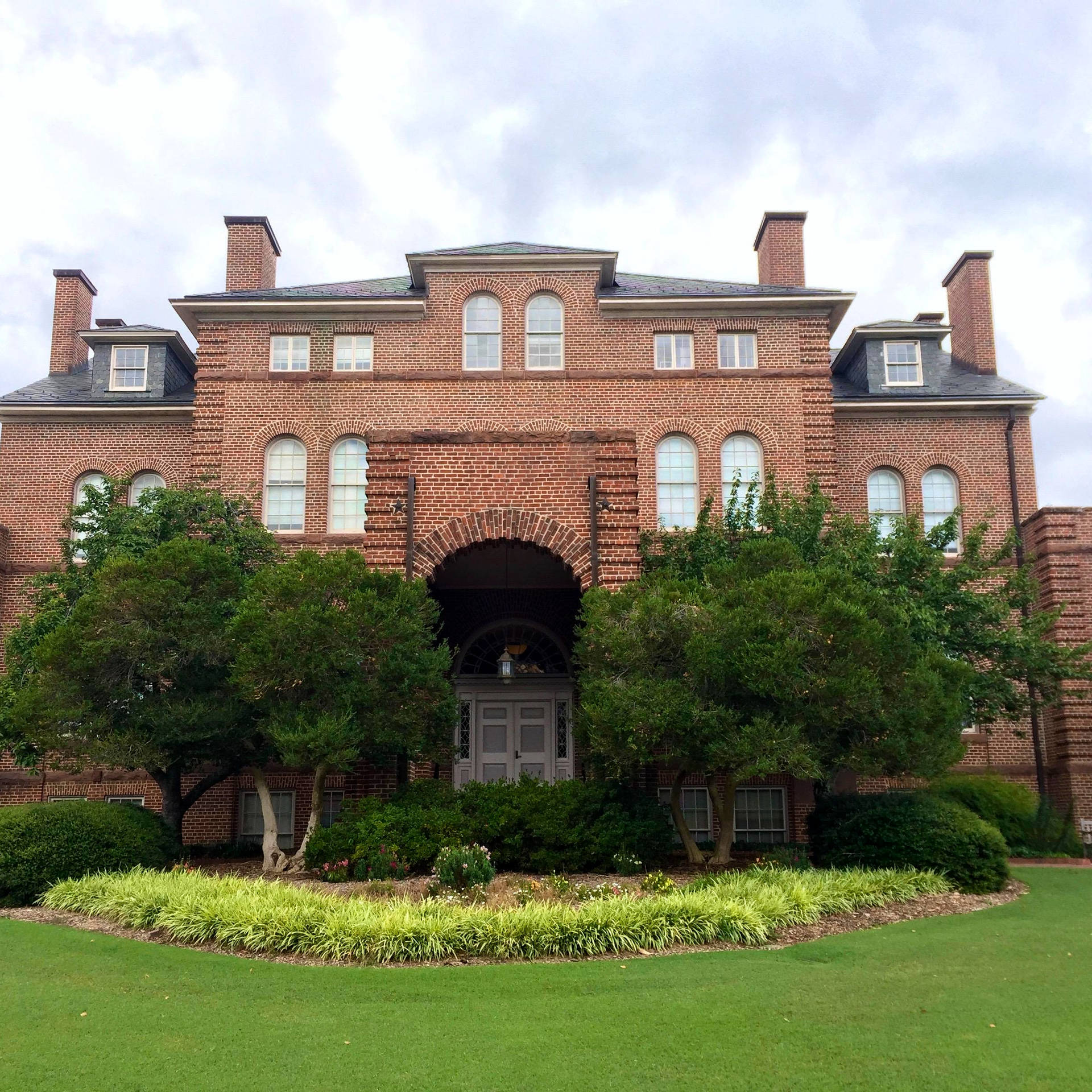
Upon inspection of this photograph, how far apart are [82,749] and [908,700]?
10431 millimetres

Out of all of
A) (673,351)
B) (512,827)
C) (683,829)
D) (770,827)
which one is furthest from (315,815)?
(673,351)

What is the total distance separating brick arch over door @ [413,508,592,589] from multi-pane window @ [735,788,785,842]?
25.9 ft

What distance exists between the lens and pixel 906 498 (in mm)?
24000

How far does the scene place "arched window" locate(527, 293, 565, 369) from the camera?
908 inches

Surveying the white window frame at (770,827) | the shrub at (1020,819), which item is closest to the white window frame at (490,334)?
the white window frame at (770,827)

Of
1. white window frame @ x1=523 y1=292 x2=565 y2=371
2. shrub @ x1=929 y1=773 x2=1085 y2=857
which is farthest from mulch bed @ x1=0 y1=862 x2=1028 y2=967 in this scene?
white window frame @ x1=523 y1=292 x2=565 y2=371

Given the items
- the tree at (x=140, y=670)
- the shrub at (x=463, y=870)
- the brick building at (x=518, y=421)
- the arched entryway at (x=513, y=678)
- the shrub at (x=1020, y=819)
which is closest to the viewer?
the shrub at (x=463, y=870)

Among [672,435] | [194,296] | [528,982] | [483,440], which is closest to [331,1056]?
[528,982]

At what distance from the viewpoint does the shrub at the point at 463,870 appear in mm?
11578

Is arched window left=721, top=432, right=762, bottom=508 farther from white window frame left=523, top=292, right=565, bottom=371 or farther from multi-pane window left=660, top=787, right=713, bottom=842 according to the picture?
multi-pane window left=660, top=787, right=713, bottom=842

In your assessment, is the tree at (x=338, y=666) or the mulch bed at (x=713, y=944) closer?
the mulch bed at (x=713, y=944)

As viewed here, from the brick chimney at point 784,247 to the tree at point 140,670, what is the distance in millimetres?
16224

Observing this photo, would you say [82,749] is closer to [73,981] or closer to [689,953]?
[73,981]

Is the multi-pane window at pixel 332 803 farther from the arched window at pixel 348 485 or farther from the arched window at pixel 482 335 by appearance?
the arched window at pixel 482 335
